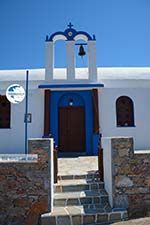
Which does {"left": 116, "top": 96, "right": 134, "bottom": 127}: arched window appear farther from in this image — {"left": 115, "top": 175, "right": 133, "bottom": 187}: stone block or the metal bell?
{"left": 115, "top": 175, "right": 133, "bottom": 187}: stone block

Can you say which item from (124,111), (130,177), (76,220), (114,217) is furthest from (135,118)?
(76,220)

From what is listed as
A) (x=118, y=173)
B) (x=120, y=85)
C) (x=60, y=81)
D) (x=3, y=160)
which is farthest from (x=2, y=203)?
(x=120, y=85)

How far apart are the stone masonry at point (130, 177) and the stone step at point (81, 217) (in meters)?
0.43

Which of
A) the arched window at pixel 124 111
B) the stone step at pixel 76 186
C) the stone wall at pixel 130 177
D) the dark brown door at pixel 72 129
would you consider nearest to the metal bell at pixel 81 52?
the dark brown door at pixel 72 129

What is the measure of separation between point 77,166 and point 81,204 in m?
3.10

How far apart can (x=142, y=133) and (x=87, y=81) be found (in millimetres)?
3566

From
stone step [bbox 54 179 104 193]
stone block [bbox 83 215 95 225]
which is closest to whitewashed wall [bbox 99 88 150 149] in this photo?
stone step [bbox 54 179 104 193]

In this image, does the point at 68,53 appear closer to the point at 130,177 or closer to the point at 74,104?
the point at 74,104

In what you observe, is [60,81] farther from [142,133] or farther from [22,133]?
[142,133]

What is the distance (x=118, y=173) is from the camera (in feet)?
25.0

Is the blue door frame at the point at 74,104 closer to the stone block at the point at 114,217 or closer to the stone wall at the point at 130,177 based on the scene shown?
the stone wall at the point at 130,177

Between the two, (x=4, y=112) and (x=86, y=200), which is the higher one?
(x=4, y=112)

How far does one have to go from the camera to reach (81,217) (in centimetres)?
703

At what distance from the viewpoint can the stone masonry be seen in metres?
7.57
